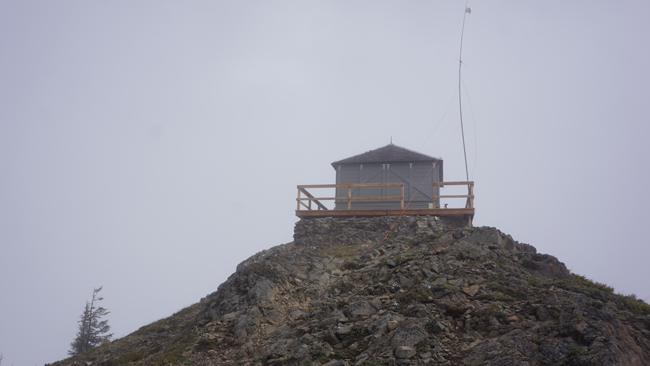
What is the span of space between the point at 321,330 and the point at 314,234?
971 centimetres

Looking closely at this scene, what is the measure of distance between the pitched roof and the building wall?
32 cm

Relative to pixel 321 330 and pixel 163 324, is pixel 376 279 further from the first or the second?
pixel 163 324

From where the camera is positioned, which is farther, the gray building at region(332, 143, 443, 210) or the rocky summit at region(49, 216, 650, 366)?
the gray building at region(332, 143, 443, 210)

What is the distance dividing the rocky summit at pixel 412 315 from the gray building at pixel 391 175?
7.93 meters

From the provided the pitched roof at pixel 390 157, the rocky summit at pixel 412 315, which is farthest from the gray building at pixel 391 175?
the rocky summit at pixel 412 315

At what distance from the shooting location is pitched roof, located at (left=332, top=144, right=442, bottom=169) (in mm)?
22672

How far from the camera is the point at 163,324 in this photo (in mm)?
15617

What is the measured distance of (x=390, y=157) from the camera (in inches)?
918

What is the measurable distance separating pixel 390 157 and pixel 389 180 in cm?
135

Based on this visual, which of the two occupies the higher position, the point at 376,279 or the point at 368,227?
the point at 368,227

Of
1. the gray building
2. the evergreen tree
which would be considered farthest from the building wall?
the evergreen tree

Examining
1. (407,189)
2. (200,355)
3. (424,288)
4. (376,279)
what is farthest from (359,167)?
(200,355)

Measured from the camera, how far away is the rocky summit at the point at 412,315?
7324 millimetres

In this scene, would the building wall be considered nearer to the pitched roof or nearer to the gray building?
the gray building
